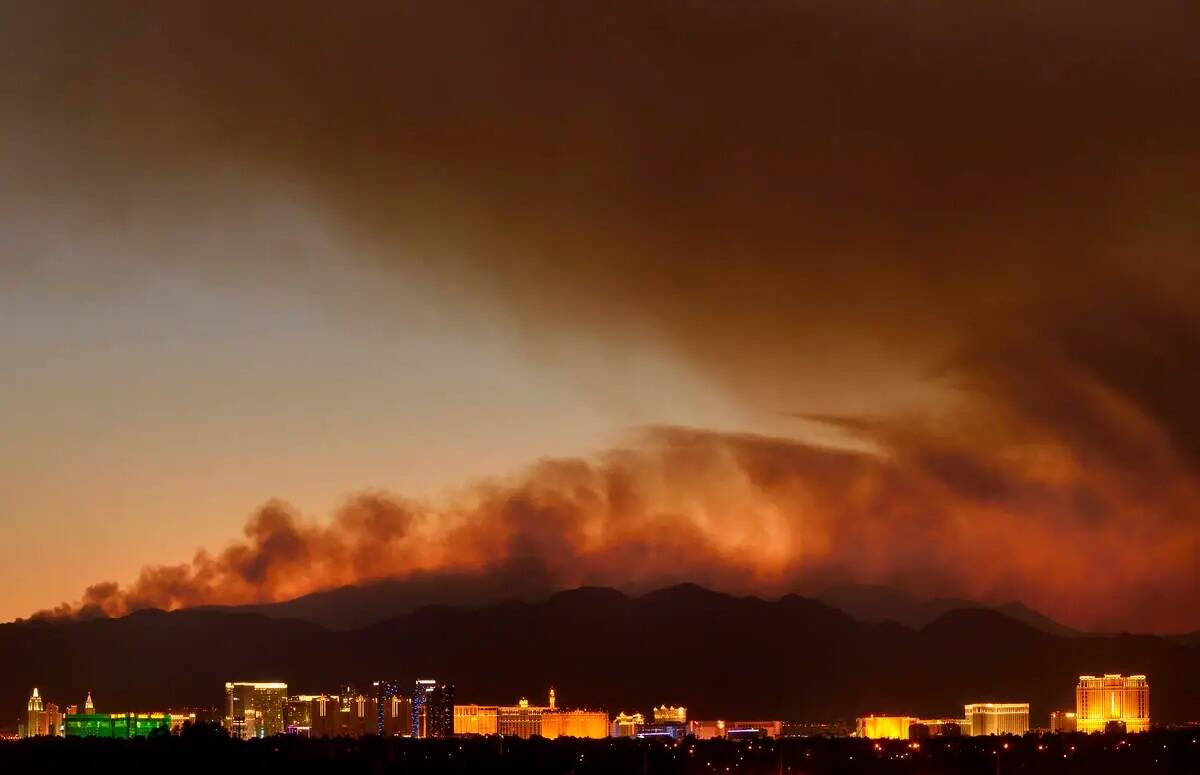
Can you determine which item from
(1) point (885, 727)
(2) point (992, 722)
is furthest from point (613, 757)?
(2) point (992, 722)

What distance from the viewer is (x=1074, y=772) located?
113 metres

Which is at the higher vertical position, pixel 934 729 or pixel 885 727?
pixel 885 727

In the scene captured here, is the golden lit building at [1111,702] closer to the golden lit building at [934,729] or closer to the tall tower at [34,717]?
the golden lit building at [934,729]

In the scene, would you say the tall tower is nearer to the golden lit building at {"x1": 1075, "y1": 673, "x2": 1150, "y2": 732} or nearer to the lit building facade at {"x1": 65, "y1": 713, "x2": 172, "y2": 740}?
the lit building facade at {"x1": 65, "y1": 713, "x2": 172, "y2": 740}

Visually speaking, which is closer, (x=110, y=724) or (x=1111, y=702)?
(x=110, y=724)

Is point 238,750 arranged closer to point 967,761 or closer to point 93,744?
point 93,744

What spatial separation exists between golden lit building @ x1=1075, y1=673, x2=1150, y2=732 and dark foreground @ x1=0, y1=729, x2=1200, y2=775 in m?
44.8

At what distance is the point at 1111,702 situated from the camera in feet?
635

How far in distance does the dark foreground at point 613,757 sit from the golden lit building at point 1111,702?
4480cm

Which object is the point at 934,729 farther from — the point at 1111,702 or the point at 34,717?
the point at 34,717

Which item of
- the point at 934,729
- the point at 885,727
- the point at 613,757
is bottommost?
the point at 934,729

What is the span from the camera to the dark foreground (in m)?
110

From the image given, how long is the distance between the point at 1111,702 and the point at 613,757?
82.9 meters

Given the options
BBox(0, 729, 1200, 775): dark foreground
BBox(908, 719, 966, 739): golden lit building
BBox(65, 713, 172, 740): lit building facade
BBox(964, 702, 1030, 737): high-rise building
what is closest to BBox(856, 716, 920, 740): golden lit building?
BBox(908, 719, 966, 739): golden lit building
